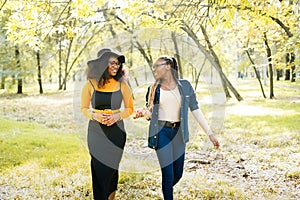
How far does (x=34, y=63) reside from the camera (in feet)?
75.8

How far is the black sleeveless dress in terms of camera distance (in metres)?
3.25

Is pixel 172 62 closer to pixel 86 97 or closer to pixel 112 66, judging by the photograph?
pixel 112 66

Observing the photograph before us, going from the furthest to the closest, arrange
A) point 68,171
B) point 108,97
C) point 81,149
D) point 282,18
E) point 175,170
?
point 282,18 → point 81,149 → point 68,171 → point 175,170 → point 108,97

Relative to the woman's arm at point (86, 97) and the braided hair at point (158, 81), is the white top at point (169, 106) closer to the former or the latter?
the braided hair at point (158, 81)

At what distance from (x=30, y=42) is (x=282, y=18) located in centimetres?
706

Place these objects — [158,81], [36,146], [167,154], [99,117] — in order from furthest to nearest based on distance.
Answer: [36,146] → [158,81] → [167,154] → [99,117]

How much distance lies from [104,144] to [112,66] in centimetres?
78

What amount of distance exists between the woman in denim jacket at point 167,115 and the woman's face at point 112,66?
15.5 inches

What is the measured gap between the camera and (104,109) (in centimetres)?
326

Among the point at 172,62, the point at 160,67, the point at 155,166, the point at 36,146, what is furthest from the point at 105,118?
the point at 36,146

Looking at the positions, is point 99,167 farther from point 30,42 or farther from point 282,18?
point 282,18

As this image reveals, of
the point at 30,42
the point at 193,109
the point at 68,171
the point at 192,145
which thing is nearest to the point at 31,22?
the point at 30,42

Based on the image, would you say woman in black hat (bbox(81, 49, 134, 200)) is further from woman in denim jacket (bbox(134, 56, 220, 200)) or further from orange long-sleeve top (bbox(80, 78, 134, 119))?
woman in denim jacket (bbox(134, 56, 220, 200))

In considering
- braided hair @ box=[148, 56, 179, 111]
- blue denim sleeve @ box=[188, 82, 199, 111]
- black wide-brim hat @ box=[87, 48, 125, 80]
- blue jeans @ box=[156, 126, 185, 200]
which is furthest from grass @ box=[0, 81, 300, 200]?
black wide-brim hat @ box=[87, 48, 125, 80]
